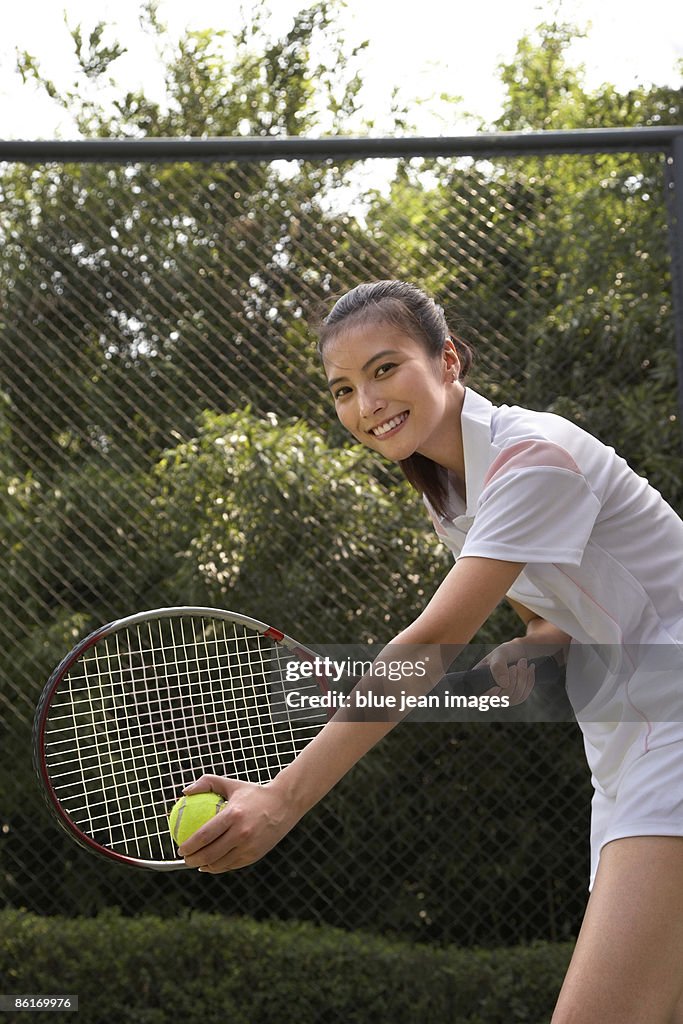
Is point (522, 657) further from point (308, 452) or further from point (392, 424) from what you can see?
point (308, 452)

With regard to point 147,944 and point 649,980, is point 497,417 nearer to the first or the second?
point 649,980

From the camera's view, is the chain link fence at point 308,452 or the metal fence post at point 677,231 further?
the chain link fence at point 308,452

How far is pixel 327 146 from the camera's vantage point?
2.42 meters

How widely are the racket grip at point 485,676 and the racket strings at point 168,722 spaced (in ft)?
0.74

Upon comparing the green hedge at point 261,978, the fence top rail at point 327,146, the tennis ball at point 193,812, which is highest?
the fence top rail at point 327,146

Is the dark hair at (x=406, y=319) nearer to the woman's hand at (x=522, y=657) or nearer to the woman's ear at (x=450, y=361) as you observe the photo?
the woman's ear at (x=450, y=361)

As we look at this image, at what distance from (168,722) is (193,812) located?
1.07 metres

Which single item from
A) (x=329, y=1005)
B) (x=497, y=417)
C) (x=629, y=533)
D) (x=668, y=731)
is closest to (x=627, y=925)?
(x=668, y=731)

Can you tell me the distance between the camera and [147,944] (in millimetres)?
2689

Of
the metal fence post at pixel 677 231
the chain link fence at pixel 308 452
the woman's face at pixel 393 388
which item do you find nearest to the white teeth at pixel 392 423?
the woman's face at pixel 393 388

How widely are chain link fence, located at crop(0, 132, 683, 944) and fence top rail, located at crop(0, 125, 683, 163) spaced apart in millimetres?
553

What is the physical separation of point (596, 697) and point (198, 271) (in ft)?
7.21

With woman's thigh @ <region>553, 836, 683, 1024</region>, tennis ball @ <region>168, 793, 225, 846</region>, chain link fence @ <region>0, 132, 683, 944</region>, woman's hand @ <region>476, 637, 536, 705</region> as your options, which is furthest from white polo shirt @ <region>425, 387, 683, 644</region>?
chain link fence @ <region>0, 132, 683, 944</region>

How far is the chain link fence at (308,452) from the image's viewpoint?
2941mm
